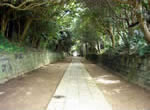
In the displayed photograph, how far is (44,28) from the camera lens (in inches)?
446

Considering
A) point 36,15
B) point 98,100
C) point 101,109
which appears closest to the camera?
point 101,109

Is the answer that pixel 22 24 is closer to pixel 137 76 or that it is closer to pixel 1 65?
pixel 1 65

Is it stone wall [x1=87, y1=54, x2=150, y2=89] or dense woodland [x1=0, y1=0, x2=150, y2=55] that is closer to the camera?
stone wall [x1=87, y1=54, x2=150, y2=89]

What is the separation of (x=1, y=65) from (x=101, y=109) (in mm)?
4880

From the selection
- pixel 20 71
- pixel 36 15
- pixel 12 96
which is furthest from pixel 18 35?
pixel 12 96

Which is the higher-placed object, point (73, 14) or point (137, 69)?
point (73, 14)

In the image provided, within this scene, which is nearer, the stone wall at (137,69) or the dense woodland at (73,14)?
the stone wall at (137,69)

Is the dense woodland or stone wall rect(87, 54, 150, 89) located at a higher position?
the dense woodland

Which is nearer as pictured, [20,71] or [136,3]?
[136,3]

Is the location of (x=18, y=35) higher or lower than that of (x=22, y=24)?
lower

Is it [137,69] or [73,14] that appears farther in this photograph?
[73,14]

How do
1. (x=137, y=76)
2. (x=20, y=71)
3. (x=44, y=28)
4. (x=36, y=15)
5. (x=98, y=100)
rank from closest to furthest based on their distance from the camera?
(x=98, y=100) → (x=137, y=76) → (x=20, y=71) → (x=36, y=15) → (x=44, y=28)

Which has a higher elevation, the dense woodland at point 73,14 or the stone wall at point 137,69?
A: the dense woodland at point 73,14

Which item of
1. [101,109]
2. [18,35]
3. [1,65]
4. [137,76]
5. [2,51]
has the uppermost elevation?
[18,35]
